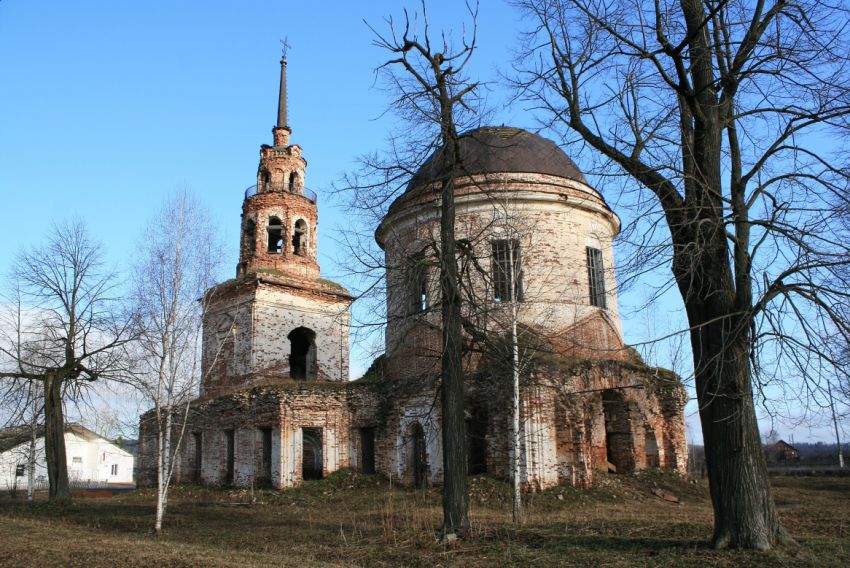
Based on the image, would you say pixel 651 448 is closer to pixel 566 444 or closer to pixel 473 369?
pixel 566 444

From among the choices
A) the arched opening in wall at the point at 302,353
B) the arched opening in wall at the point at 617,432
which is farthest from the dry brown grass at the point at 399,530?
the arched opening in wall at the point at 302,353

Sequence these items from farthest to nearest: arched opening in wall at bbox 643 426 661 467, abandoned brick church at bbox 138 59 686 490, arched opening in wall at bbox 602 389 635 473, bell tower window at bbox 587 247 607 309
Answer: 1. bell tower window at bbox 587 247 607 309
2. arched opening in wall at bbox 643 426 661 467
3. arched opening in wall at bbox 602 389 635 473
4. abandoned brick church at bbox 138 59 686 490

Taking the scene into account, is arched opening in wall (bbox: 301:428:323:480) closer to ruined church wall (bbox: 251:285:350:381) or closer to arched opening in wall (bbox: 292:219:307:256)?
ruined church wall (bbox: 251:285:350:381)

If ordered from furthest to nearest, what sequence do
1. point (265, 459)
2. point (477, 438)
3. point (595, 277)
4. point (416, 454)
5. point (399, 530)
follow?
point (265, 459) < point (595, 277) < point (416, 454) < point (477, 438) < point (399, 530)

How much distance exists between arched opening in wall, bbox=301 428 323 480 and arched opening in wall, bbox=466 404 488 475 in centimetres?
674

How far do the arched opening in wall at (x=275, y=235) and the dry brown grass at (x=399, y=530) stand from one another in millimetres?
9367

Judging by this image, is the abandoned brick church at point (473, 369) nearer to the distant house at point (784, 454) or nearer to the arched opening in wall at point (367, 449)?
the arched opening in wall at point (367, 449)

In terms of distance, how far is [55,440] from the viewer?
18406 millimetres

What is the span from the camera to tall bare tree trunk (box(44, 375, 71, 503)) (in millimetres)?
17938

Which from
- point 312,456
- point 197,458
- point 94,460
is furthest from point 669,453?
point 94,460

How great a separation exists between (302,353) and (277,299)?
3.34 meters

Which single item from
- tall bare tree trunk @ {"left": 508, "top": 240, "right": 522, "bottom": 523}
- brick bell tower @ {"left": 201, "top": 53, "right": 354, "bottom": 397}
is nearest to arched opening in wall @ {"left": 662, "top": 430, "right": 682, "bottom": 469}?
tall bare tree trunk @ {"left": 508, "top": 240, "right": 522, "bottom": 523}

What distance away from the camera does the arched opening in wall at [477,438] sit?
16.7m

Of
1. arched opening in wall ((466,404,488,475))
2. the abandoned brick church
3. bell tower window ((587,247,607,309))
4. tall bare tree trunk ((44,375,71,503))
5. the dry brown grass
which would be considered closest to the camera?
the dry brown grass
